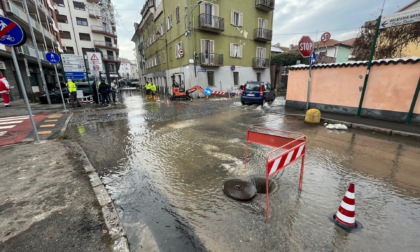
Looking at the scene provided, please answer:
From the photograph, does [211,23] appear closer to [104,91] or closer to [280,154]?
[104,91]

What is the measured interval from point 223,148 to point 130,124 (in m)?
5.34

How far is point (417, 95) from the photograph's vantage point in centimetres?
729

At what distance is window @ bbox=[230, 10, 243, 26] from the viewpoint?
23.1m

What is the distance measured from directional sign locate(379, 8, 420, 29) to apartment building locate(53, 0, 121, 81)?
154ft

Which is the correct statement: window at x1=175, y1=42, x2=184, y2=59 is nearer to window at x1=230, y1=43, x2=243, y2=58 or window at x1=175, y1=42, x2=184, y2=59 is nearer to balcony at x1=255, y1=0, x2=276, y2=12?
window at x1=230, y1=43, x2=243, y2=58

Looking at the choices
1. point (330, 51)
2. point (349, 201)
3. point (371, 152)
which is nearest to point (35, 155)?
point (349, 201)

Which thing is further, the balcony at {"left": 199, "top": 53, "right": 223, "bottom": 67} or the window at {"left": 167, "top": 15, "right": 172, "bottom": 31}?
the window at {"left": 167, "top": 15, "right": 172, "bottom": 31}

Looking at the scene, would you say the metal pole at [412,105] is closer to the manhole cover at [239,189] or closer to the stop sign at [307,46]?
the stop sign at [307,46]

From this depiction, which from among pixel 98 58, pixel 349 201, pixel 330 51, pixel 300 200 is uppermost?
pixel 330 51

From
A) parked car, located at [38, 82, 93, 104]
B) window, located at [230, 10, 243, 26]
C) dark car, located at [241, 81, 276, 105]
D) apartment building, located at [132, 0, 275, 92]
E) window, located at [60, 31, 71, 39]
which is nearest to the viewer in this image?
dark car, located at [241, 81, 276, 105]

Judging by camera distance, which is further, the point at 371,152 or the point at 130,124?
the point at 130,124

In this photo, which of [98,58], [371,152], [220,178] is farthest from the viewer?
[98,58]

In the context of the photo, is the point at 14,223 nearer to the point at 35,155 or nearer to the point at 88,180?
the point at 88,180

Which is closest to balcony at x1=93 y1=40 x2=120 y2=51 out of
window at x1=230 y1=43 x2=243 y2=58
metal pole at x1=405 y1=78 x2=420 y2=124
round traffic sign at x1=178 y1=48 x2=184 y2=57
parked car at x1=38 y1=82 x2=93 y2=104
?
round traffic sign at x1=178 y1=48 x2=184 y2=57
